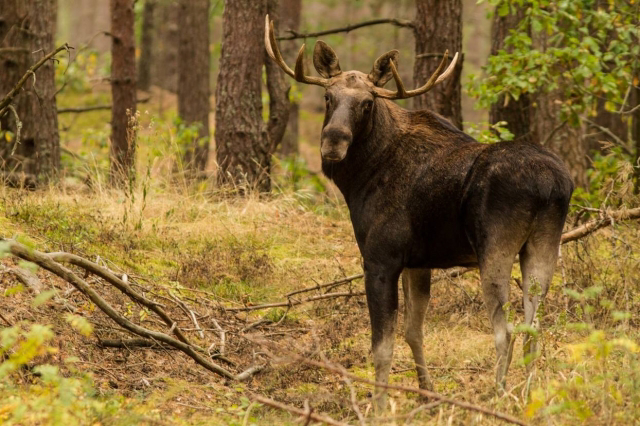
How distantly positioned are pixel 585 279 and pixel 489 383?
3.01 m

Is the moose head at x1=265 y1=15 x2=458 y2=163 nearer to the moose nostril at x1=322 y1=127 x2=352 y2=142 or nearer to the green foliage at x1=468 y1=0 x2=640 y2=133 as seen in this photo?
the moose nostril at x1=322 y1=127 x2=352 y2=142

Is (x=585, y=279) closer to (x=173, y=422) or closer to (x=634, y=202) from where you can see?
(x=634, y=202)

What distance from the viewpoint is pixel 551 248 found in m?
5.91

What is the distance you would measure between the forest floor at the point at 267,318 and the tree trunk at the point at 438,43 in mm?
1986

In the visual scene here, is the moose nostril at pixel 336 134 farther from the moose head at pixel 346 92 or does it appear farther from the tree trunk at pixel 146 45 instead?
the tree trunk at pixel 146 45

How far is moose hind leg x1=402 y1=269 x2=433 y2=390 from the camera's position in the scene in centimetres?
668

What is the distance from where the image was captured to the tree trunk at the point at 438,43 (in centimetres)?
1068

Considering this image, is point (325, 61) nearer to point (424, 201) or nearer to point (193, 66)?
point (424, 201)

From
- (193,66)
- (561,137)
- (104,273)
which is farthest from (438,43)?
(193,66)

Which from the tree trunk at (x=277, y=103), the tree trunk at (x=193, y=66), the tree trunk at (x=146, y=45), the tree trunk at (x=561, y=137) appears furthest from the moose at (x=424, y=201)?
the tree trunk at (x=146, y=45)

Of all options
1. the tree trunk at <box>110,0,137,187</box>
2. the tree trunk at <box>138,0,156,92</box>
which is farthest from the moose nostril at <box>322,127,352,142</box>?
the tree trunk at <box>138,0,156,92</box>

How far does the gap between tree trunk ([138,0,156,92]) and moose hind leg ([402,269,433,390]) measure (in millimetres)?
19448

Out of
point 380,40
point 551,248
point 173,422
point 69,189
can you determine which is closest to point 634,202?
point 551,248

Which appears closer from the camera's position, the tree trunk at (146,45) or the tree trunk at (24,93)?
the tree trunk at (24,93)
